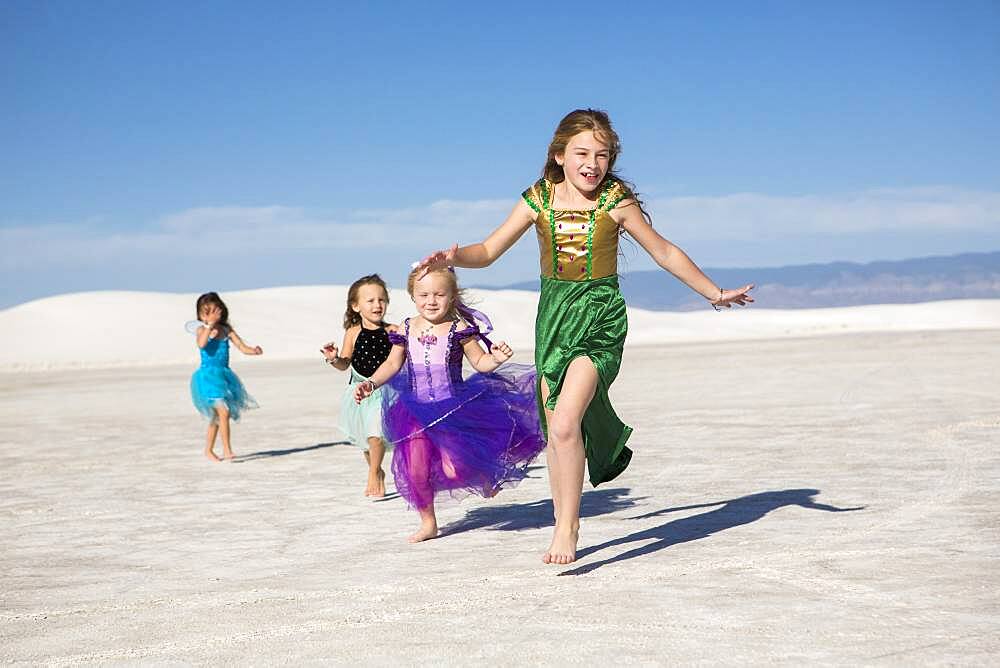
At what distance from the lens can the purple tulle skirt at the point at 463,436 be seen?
7.09m

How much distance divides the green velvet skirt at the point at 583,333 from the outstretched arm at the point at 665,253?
0.26 metres

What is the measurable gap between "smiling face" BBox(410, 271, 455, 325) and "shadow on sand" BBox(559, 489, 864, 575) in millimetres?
1618

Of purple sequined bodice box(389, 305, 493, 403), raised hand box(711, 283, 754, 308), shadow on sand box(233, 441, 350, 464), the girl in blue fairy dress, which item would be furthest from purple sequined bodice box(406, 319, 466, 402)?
the girl in blue fairy dress

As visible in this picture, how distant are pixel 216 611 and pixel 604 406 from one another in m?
2.20

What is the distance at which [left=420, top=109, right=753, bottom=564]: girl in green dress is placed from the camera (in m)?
6.12

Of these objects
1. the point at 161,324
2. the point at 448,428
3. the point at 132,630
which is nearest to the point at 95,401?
the point at 448,428

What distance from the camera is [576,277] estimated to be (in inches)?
248

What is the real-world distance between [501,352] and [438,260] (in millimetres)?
876

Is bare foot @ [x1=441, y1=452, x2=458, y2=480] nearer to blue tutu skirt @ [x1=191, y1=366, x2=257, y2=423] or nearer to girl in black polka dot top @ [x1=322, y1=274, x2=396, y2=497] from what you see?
girl in black polka dot top @ [x1=322, y1=274, x2=396, y2=497]

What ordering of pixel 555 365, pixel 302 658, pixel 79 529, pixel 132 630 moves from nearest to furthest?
pixel 302 658 → pixel 132 630 → pixel 555 365 → pixel 79 529

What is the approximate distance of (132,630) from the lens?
A: 5.03 metres

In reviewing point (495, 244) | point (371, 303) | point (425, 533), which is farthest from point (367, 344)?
point (495, 244)

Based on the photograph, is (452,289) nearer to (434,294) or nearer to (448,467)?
(434,294)

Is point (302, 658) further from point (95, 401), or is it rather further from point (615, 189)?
point (95, 401)
